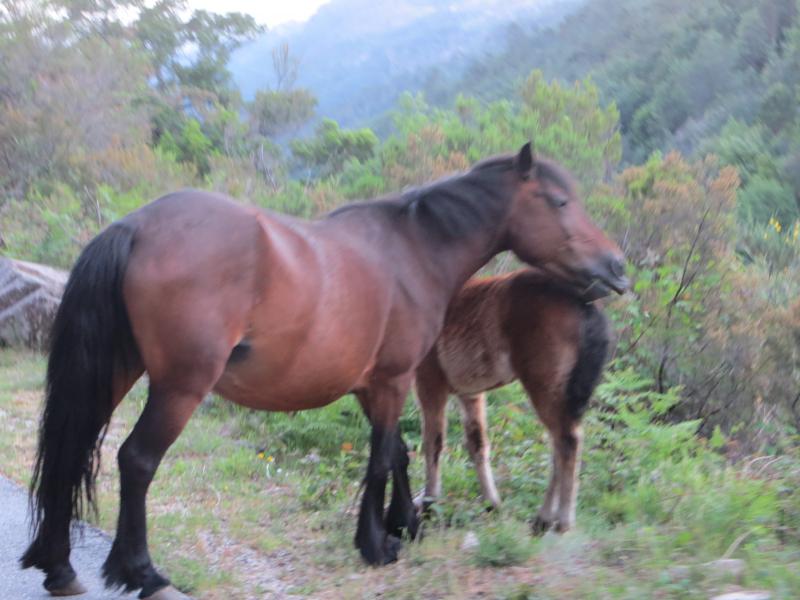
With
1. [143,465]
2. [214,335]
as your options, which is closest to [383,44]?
[214,335]

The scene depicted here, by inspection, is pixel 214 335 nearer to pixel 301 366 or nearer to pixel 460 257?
pixel 301 366

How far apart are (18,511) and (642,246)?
23.5ft

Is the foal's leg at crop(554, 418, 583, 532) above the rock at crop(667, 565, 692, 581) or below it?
above

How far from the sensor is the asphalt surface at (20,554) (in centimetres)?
396

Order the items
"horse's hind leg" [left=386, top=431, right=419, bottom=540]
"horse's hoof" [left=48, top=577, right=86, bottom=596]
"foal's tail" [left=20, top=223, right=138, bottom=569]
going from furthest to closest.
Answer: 1. "horse's hind leg" [left=386, top=431, right=419, bottom=540]
2. "horse's hoof" [left=48, top=577, right=86, bottom=596]
3. "foal's tail" [left=20, top=223, right=138, bottom=569]

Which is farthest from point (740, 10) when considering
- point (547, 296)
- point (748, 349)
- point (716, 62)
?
point (547, 296)

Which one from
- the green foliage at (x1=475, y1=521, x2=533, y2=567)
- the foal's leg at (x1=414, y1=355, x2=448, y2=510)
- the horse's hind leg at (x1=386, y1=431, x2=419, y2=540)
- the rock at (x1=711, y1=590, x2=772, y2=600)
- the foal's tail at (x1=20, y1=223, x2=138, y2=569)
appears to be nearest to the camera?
the rock at (x1=711, y1=590, x2=772, y2=600)

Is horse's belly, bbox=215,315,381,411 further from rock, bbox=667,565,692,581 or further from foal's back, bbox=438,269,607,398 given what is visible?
rock, bbox=667,565,692,581

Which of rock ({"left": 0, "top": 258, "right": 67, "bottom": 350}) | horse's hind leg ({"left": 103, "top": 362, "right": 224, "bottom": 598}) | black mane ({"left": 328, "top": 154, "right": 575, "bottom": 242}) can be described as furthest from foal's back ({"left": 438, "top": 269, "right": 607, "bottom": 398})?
rock ({"left": 0, "top": 258, "right": 67, "bottom": 350})

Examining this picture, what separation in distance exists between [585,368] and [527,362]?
0.33 metres

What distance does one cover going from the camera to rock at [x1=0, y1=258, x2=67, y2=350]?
10945mm

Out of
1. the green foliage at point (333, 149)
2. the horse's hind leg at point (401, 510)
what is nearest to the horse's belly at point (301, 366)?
the horse's hind leg at point (401, 510)

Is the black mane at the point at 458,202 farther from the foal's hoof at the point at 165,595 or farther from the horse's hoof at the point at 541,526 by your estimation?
the foal's hoof at the point at 165,595

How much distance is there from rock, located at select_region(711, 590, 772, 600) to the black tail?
73.4 inches
